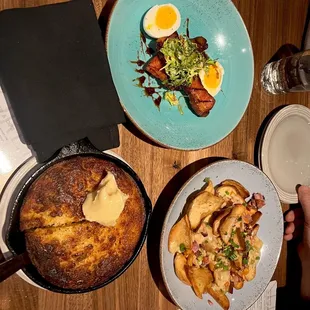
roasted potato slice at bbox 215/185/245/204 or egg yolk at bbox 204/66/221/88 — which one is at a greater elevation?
egg yolk at bbox 204/66/221/88

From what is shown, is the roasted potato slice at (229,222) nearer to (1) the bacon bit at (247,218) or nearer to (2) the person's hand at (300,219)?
(1) the bacon bit at (247,218)

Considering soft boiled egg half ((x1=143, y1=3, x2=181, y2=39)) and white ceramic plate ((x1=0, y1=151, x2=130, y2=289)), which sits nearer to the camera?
white ceramic plate ((x1=0, y1=151, x2=130, y2=289))

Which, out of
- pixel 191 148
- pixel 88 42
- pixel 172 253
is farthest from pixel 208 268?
pixel 88 42

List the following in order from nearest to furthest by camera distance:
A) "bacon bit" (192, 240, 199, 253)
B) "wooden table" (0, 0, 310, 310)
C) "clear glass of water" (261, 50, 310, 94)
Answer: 1. "wooden table" (0, 0, 310, 310)
2. "bacon bit" (192, 240, 199, 253)
3. "clear glass of water" (261, 50, 310, 94)

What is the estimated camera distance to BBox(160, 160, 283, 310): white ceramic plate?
1.70 metres

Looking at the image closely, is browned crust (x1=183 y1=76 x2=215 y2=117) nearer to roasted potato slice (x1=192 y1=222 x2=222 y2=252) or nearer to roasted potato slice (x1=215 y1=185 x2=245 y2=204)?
roasted potato slice (x1=215 y1=185 x2=245 y2=204)

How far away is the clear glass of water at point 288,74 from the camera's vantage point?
208 cm

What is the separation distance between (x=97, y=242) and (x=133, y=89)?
0.61 m

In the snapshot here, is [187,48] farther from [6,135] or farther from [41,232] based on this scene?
[41,232]

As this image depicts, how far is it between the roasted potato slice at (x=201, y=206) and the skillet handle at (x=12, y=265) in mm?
698

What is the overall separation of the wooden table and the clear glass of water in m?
0.04

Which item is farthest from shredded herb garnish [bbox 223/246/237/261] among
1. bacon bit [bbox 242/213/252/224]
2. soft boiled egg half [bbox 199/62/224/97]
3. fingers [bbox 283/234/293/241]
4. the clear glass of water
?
the clear glass of water

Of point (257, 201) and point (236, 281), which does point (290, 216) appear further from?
point (236, 281)

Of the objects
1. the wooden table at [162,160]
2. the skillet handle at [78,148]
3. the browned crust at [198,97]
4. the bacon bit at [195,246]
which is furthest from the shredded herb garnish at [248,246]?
the skillet handle at [78,148]
